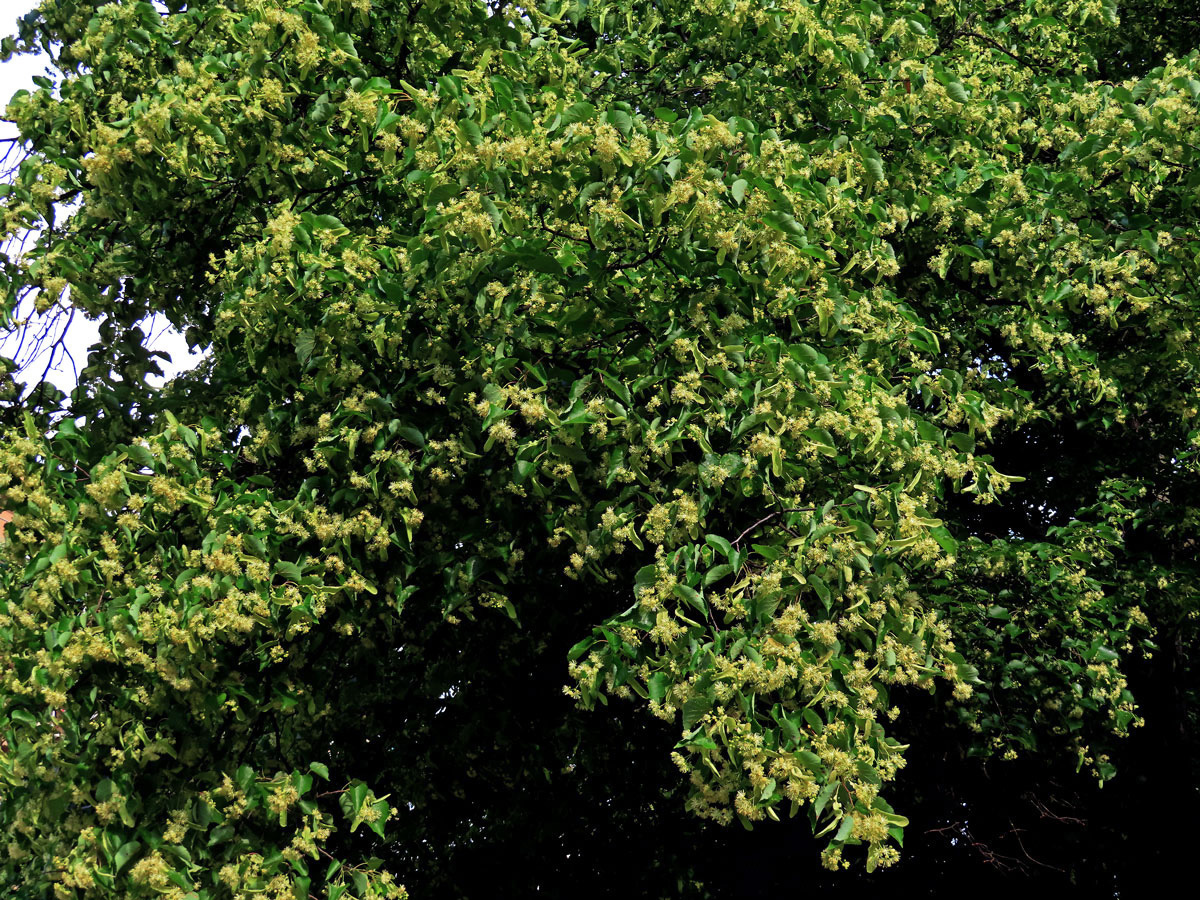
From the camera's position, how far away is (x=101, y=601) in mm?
5008

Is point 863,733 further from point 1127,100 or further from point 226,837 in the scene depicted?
point 1127,100

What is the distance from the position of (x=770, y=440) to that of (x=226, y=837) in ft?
9.50

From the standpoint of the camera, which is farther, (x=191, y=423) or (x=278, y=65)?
(x=191, y=423)

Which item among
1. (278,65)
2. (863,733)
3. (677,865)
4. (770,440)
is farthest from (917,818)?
(278,65)

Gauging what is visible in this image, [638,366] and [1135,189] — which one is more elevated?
[1135,189]

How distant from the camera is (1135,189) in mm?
6438

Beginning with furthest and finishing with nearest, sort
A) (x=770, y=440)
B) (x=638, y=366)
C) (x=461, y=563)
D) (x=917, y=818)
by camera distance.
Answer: (x=917, y=818)
(x=461, y=563)
(x=638, y=366)
(x=770, y=440)

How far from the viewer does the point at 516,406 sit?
5145mm

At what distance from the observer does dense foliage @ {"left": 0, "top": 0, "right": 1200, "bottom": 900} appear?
482 cm

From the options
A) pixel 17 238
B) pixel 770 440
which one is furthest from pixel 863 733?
pixel 17 238

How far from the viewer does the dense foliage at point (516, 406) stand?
15.8 feet

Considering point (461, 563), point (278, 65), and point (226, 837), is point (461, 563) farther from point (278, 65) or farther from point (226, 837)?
point (278, 65)

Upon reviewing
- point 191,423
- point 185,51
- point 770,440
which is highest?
point 185,51

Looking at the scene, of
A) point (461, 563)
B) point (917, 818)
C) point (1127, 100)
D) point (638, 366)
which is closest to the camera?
point (638, 366)
